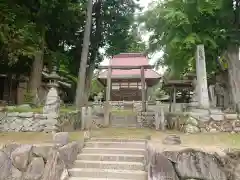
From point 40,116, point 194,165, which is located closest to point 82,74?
point 40,116

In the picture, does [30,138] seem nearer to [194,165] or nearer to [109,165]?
[109,165]

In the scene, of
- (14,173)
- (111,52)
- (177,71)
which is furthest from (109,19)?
(14,173)

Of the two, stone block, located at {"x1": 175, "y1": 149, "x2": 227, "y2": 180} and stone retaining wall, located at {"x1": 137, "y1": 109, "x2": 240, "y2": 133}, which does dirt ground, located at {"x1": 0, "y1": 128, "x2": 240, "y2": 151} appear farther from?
stone retaining wall, located at {"x1": 137, "y1": 109, "x2": 240, "y2": 133}

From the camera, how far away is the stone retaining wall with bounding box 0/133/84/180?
4980 millimetres

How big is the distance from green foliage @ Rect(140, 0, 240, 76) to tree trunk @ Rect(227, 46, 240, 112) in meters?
0.36

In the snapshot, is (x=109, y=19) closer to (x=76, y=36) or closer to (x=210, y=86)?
(x=76, y=36)

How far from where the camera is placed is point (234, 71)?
1045 cm

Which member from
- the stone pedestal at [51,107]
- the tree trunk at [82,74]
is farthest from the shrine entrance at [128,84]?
the stone pedestal at [51,107]

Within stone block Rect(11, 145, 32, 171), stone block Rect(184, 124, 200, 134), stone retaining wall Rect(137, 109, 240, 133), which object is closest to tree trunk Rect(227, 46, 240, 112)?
stone retaining wall Rect(137, 109, 240, 133)

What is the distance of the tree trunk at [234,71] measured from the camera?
406 inches

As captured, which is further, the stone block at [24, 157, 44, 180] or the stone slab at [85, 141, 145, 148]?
the stone slab at [85, 141, 145, 148]

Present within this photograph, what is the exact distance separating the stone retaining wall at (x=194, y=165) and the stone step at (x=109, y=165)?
90cm

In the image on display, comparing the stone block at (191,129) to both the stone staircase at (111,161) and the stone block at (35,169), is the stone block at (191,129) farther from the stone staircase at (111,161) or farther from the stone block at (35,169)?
the stone block at (35,169)

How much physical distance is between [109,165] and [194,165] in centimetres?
192
